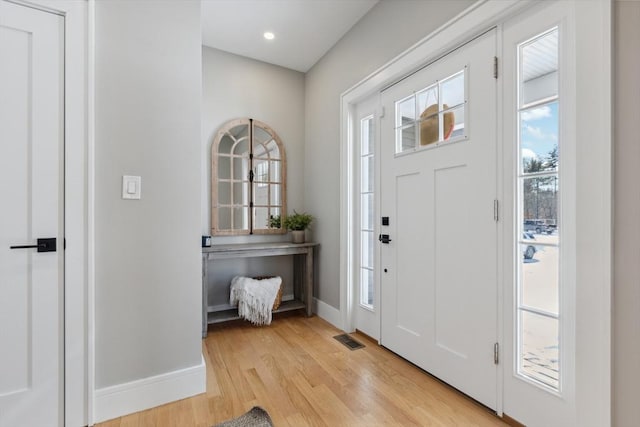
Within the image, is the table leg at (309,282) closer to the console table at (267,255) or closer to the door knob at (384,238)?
the console table at (267,255)

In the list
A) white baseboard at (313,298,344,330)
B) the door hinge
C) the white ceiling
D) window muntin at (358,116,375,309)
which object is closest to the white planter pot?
white baseboard at (313,298,344,330)

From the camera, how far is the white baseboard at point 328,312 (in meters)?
2.80

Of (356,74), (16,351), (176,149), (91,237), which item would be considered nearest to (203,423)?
(16,351)

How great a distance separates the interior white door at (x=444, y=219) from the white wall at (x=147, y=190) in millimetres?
1393

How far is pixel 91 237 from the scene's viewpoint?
1.52 m

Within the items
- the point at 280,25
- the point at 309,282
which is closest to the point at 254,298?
the point at 309,282

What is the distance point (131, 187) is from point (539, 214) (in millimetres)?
2095

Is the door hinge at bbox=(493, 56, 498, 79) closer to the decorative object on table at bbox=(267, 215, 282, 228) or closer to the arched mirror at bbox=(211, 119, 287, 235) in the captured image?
the arched mirror at bbox=(211, 119, 287, 235)

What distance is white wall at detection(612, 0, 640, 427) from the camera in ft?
3.52

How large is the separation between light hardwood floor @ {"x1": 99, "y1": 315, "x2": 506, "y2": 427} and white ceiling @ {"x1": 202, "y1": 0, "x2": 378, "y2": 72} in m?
2.76

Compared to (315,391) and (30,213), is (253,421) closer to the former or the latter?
(315,391)

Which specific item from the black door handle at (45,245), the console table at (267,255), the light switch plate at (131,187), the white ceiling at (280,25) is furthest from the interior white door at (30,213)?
the white ceiling at (280,25)

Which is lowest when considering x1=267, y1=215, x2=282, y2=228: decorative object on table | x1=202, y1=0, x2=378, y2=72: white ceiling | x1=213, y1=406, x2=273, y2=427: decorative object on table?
x1=213, y1=406, x2=273, y2=427: decorative object on table

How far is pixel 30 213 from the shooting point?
1.42m
